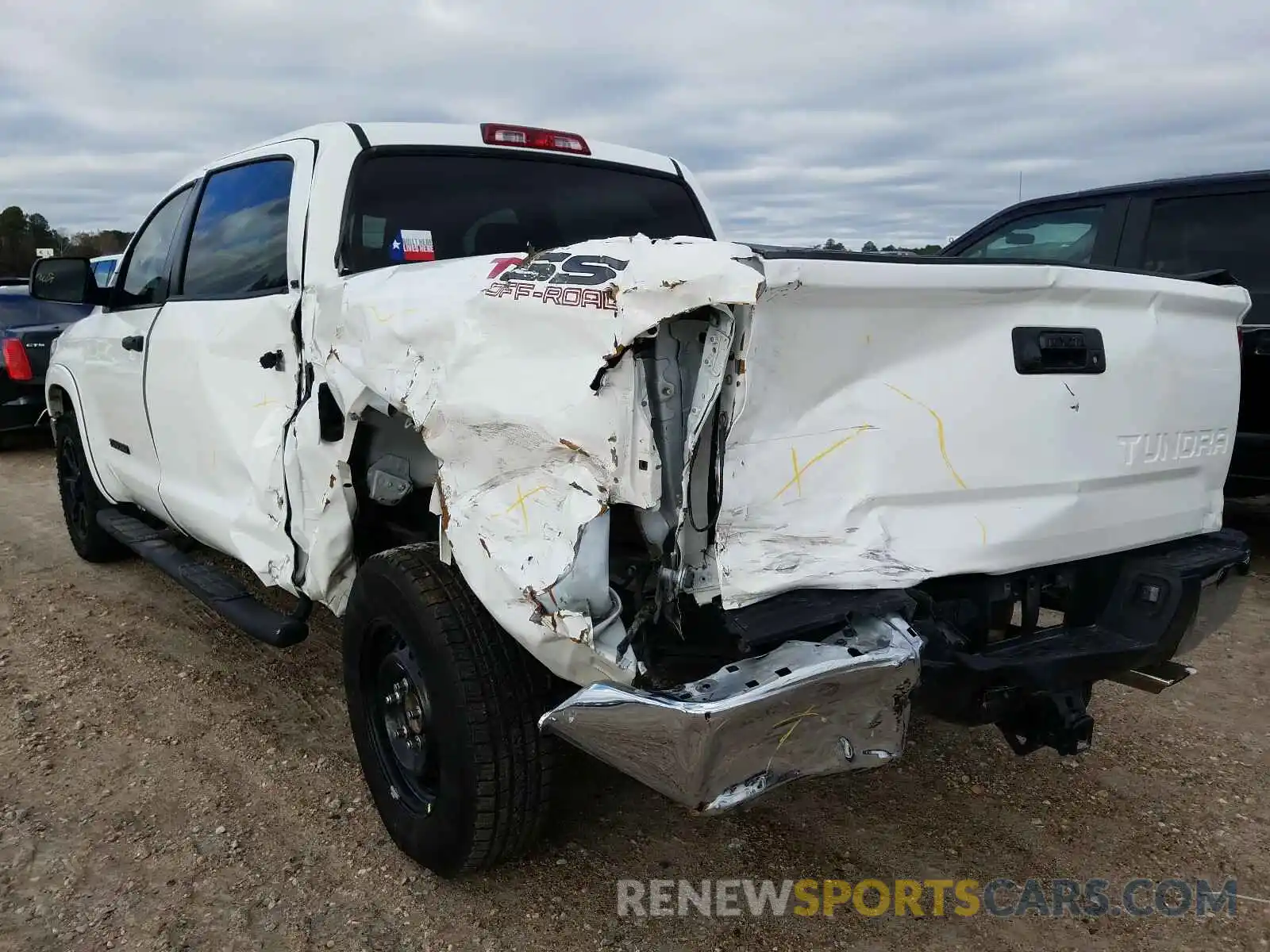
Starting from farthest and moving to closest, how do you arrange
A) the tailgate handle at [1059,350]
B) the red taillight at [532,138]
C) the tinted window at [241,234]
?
the red taillight at [532,138] → the tinted window at [241,234] → the tailgate handle at [1059,350]

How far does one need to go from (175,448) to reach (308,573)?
3.99 ft

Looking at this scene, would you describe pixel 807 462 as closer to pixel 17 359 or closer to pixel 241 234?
pixel 241 234

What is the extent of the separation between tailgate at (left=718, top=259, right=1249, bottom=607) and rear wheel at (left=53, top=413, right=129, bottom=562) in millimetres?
4405

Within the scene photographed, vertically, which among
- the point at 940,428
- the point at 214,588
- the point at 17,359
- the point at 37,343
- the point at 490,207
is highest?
the point at 490,207

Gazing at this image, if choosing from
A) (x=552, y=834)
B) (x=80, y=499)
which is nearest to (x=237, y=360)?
(x=552, y=834)

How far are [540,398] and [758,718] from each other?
0.79 meters

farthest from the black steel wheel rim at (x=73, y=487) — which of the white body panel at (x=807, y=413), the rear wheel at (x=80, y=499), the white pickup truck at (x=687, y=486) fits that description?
the white body panel at (x=807, y=413)

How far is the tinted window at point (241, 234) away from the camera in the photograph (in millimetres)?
3199

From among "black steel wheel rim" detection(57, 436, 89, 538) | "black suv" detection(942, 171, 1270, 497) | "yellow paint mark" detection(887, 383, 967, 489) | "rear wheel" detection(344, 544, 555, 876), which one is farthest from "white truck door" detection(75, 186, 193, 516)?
"black suv" detection(942, 171, 1270, 497)

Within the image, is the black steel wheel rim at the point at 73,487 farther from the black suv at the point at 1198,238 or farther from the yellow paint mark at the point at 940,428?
the black suv at the point at 1198,238

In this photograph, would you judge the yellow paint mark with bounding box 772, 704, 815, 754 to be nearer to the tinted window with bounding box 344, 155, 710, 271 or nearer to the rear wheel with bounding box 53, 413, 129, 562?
the tinted window with bounding box 344, 155, 710, 271

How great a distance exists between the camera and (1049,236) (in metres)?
6.02

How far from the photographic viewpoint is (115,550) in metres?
5.44

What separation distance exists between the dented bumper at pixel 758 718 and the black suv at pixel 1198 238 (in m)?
3.80
